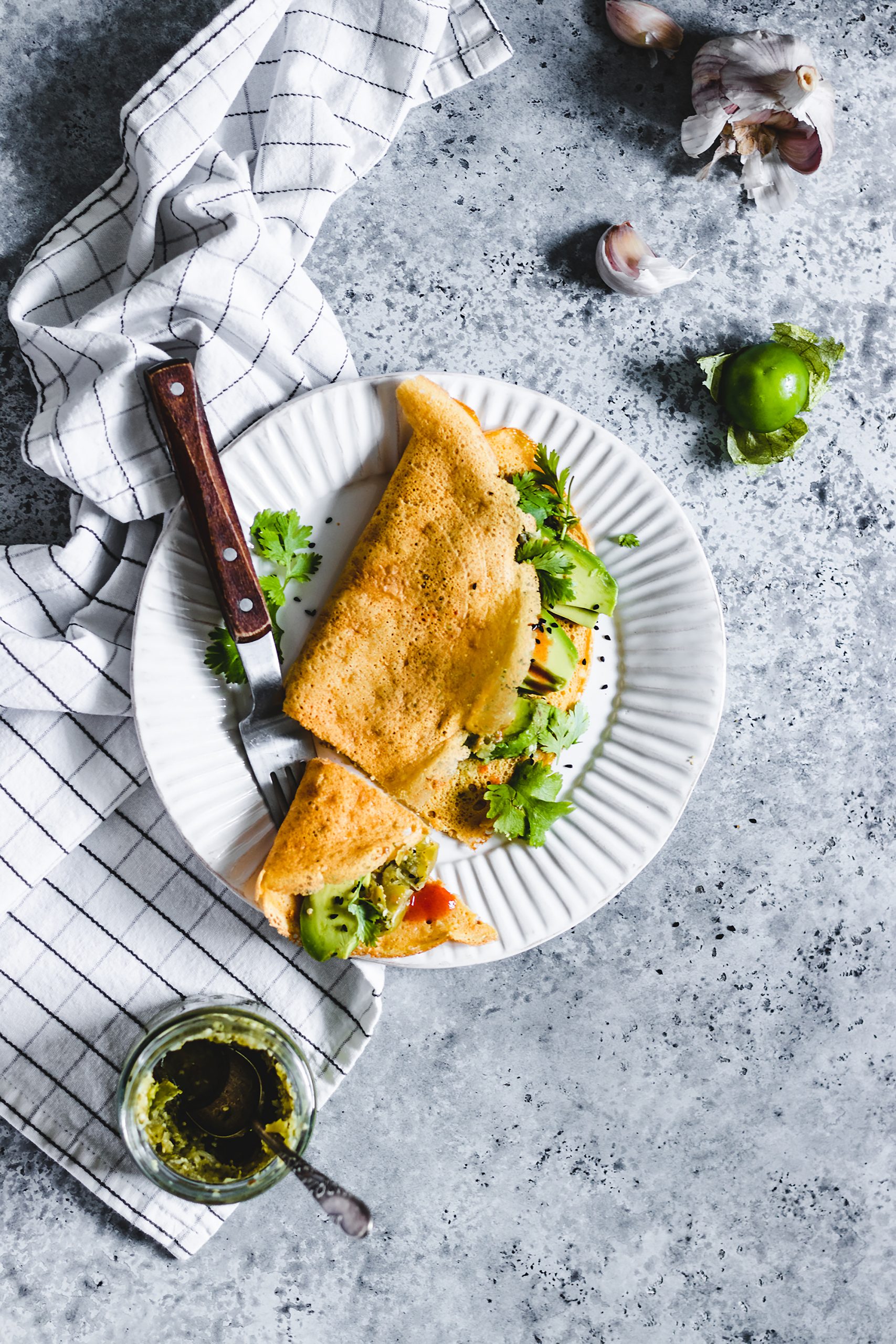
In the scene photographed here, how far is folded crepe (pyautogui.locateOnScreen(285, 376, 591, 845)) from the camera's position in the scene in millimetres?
2057

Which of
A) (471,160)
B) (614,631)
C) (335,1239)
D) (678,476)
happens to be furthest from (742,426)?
(335,1239)

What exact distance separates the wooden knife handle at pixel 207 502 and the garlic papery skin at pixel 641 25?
4.52ft

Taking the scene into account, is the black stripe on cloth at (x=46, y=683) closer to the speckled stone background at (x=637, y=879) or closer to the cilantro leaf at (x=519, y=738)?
the speckled stone background at (x=637, y=879)

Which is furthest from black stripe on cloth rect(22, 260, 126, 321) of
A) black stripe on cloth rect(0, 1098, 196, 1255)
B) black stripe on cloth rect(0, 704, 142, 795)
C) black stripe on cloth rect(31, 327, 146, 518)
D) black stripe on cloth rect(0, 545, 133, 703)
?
black stripe on cloth rect(0, 1098, 196, 1255)

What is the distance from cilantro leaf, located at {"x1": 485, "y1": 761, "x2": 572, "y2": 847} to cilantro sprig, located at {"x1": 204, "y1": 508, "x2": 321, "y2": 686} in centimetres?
61

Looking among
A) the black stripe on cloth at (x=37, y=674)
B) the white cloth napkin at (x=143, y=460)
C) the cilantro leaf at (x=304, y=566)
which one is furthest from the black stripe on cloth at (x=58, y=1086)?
the cilantro leaf at (x=304, y=566)

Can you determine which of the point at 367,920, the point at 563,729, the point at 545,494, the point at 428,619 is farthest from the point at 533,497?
the point at 367,920

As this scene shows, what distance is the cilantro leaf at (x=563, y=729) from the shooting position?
2123mm

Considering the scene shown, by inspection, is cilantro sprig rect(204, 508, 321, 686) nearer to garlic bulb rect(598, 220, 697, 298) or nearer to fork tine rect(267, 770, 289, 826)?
fork tine rect(267, 770, 289, 826)

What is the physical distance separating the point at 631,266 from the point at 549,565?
0.82m

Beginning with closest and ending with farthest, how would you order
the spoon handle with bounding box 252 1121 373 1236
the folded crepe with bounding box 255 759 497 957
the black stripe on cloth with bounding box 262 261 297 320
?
the spoon handle with bounding box 252 1121 373 1236
the folded crepe with bounding box 255 759 497 957
the black stripe on cloth with bounding box 262 261 297 320

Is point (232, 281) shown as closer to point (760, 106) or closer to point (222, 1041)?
point (760, 106)

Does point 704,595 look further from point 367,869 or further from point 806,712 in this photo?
point 367,869

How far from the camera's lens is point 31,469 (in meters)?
2.26
